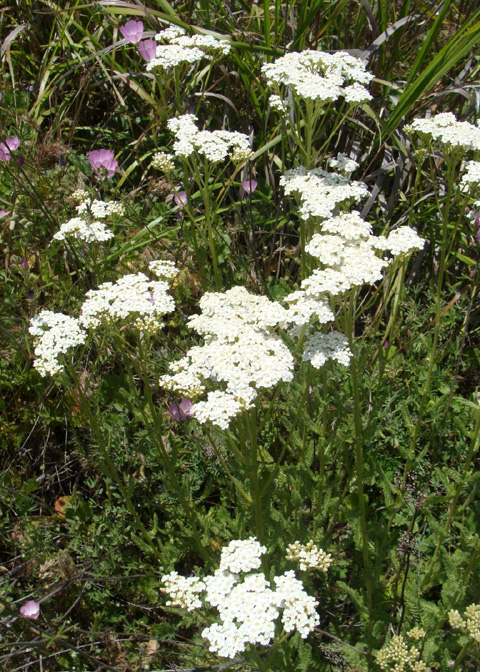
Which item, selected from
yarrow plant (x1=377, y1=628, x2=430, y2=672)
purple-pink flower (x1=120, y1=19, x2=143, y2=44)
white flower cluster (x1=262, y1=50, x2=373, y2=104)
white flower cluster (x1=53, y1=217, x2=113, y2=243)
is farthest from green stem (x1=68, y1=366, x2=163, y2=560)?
purple-pink flower (x1=120, y1=19, x2=143, y2=44)

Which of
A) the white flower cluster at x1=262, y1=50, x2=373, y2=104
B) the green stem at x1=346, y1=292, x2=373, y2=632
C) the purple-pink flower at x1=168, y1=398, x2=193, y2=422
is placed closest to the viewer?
the green stem at x1=346, y1=292, x2=373, y2=632

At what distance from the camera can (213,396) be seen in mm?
2342

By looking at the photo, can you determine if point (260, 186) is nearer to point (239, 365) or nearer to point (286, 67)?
point (286, 67)

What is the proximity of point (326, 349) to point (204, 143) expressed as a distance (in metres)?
1.47

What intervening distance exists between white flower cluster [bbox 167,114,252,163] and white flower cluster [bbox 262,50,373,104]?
372 mm

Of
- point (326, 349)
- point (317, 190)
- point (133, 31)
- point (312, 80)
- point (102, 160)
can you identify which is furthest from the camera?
point (102, 160)

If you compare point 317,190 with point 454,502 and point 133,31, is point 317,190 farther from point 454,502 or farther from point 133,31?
point 133,31

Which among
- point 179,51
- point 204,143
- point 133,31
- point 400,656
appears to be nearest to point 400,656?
point 400,656

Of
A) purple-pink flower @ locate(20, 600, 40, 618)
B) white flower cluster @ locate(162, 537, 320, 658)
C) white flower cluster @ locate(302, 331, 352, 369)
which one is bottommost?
purple-pink flower @ locate(20, 600, 40, 618)

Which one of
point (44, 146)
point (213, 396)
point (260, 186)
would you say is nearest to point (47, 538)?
point (213, 396)

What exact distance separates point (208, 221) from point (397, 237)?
1.06m

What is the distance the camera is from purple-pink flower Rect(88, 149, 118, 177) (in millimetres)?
4358

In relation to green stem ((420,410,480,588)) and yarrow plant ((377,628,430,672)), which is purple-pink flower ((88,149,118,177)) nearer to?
green stem ((420,410,480,588))

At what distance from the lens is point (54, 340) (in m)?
2.85
